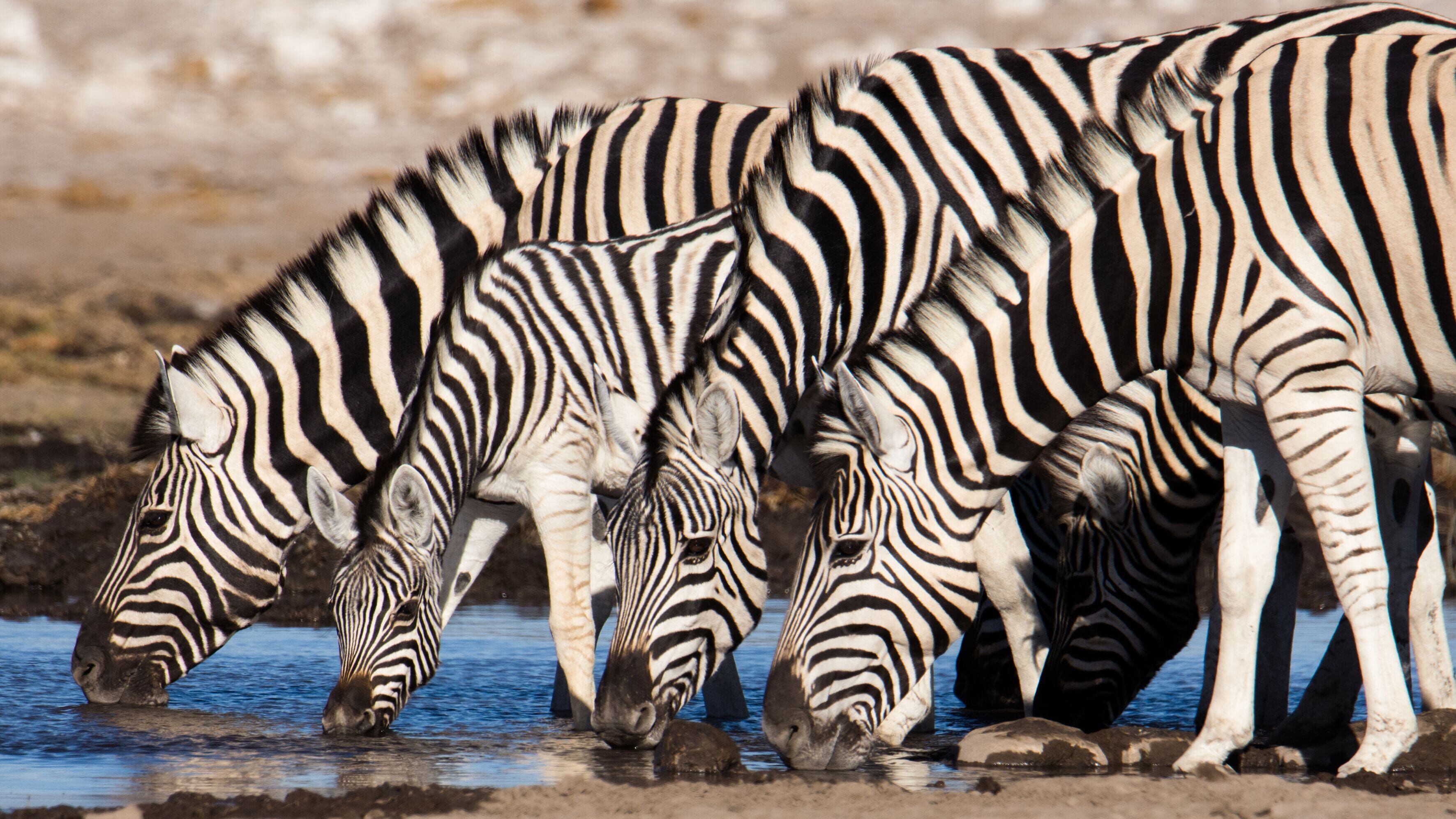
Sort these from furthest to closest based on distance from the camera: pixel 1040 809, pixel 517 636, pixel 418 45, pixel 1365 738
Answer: pixel 418 45 → pixel 517 636 → pixel 1365 738 → pixel 1040 809

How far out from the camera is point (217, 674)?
806cm

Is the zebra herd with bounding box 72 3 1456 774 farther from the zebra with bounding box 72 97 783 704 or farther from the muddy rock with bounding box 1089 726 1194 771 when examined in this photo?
the muddy rock with bounding box 1089 726 1194 771

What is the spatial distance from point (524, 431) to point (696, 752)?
193 centimetres

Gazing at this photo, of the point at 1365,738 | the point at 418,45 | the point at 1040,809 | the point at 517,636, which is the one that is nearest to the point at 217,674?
the point at 517,636

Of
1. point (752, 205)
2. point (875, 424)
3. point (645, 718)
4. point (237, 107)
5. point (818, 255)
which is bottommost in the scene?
point (645, 718)

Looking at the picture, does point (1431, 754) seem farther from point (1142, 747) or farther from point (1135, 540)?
point (1135, 540)

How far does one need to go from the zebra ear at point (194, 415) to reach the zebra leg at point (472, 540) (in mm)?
1136

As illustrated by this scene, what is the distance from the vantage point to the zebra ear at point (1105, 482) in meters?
6.89

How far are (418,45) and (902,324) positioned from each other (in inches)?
1862

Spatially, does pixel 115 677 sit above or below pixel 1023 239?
below

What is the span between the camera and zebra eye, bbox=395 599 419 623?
640 centimetres

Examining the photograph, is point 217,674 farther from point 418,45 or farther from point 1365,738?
point 418,45

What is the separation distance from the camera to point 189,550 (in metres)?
7.38

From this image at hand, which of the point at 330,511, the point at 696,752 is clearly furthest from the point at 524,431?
the point at 696,752
